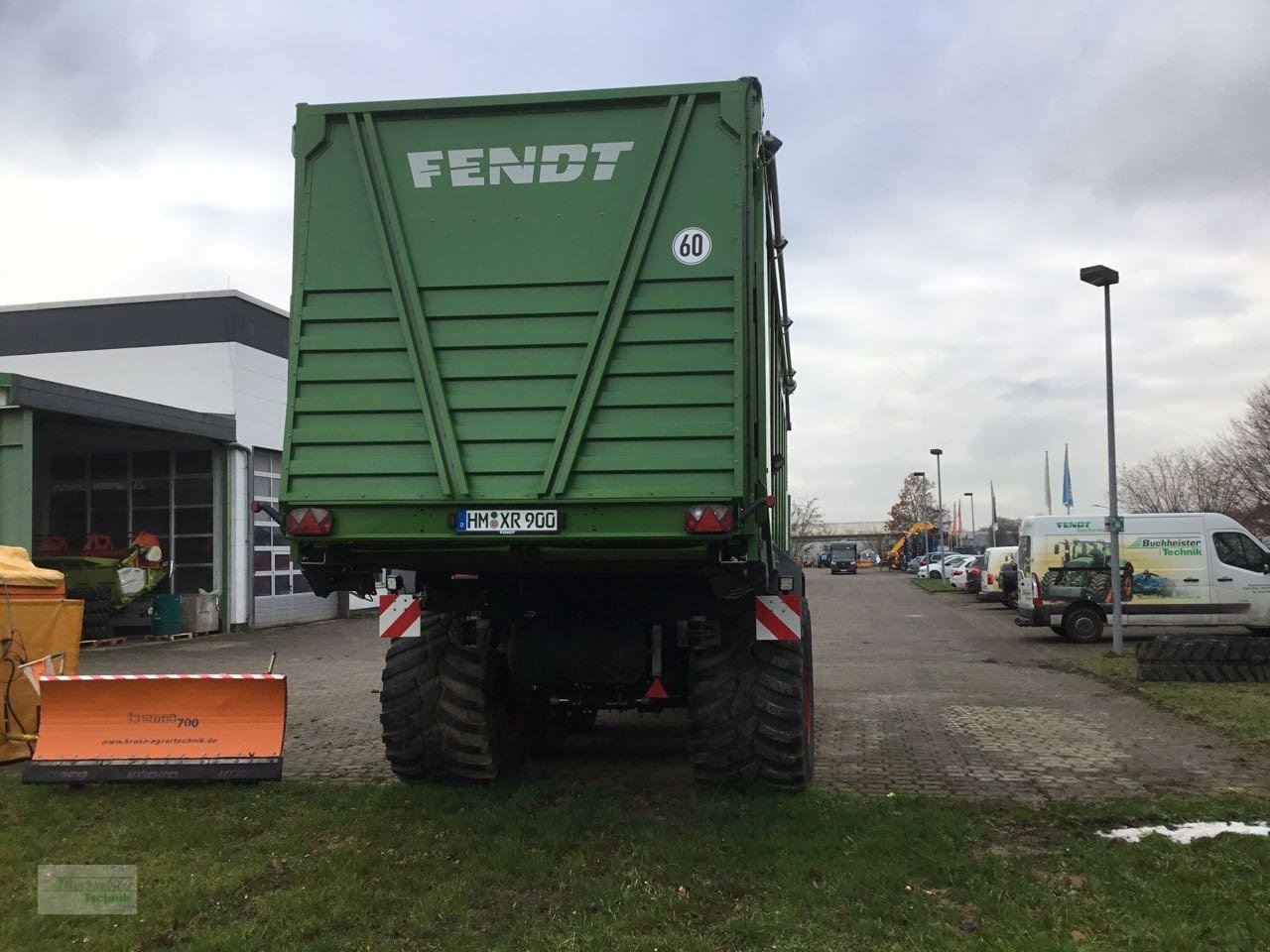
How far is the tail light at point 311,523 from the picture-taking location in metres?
5.33

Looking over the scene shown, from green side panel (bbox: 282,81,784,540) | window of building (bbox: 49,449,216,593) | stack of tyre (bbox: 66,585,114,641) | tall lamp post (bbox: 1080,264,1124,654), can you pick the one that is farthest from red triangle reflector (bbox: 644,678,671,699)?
window of building (bbox: 49,449,216,593)

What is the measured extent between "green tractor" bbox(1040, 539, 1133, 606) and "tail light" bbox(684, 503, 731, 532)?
15.3 m

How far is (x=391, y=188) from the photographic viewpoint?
571cm

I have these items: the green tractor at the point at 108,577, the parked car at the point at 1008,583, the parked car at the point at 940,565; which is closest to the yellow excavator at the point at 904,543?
the parked car at the point at 940,565

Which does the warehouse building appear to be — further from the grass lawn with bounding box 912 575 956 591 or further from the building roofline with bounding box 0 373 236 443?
the grass lawn with bounding box 912 575 956 591

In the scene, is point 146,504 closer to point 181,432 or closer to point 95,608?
point 181,432

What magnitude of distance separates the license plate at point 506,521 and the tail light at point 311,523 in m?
0.69

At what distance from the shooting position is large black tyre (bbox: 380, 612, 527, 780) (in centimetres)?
662

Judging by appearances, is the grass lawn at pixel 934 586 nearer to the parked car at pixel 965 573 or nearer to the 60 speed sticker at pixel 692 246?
the parked car at pixel 965 573

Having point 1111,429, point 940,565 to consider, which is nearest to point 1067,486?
point 940,565

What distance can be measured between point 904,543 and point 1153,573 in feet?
196

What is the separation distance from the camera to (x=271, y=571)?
24.0 meters

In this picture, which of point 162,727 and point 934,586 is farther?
point 934,586

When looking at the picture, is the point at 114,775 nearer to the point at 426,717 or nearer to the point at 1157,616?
the point at 426,717
